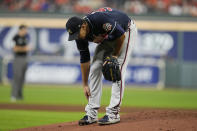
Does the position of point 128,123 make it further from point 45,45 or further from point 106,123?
point 45,45

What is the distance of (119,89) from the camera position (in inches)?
251

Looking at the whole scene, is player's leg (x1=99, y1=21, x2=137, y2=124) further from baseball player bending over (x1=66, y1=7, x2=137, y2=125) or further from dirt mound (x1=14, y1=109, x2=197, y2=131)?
dirt mound (x1=14, y1=109, x2=197, y2=131)

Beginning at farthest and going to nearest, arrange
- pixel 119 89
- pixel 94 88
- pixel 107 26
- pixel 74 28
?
pixel 94 88, pixel 119 89, pixel 107 26, pixel 74 28

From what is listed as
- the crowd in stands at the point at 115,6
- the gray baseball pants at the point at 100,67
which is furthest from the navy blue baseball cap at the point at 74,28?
the crowd in stands at the point at 115,6

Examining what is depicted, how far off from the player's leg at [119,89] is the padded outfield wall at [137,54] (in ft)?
43.9

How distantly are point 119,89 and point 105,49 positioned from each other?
694 millimetres

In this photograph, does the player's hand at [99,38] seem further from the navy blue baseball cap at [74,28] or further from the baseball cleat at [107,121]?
the baseball cleat at [107,121]

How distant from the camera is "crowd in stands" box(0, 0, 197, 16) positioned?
840 inches

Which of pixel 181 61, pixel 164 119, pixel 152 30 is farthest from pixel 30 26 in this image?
pixel 164 119

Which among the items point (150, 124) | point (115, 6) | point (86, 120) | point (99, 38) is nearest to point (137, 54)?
point (115, 6)

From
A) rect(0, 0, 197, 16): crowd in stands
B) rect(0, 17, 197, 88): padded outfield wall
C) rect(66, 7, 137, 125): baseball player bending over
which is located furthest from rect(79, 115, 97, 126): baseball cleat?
rect(0, 0, 197, 16): crowd in stands

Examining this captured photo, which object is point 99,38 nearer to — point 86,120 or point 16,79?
point 86,120

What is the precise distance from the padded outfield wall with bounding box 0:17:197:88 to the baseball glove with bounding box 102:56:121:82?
1373 centimetres

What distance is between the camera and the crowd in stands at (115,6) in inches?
840
